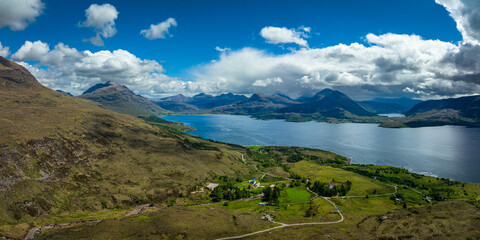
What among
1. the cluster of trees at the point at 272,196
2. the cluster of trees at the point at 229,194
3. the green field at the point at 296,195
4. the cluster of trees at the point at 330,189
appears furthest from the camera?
the cluster of trees at the point at 229,194

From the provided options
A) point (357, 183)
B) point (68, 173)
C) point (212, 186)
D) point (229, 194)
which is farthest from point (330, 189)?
point (68, 173)

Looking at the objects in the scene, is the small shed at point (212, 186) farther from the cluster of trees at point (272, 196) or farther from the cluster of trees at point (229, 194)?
the cluster of trees at point (272, 196)

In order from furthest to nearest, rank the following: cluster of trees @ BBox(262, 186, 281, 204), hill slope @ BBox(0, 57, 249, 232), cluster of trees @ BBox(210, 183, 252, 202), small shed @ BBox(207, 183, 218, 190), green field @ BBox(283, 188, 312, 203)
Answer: small shed @ BBox(207, 183, 218, 190)
cluster of trees @ BBox(210, 183, 252, 202)
green field @ BBox(283, 188, 312, 203)
cluster of trees @ BBox(262, 186, 281, 204)
hill slope @ BBox(0, 57, 249, 232)

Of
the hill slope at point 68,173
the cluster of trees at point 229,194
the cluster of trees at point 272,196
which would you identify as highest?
the hill slope at point 68,173

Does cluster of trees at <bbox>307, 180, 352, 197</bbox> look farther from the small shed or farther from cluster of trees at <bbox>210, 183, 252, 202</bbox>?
the small shed

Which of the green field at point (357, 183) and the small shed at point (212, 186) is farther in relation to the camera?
the small shed at point (212, 186)

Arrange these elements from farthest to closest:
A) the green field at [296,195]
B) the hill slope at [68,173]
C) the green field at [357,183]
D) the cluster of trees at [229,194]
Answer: the green field at [357,183] → the cluster of trees at [229,194] → the green field at [296,195] → the hill slope at [68,173]

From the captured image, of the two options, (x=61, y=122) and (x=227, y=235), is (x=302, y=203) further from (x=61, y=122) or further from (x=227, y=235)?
(x=61, y=122)

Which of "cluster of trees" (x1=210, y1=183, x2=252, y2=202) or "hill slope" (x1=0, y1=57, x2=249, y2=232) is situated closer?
"hill slope" (x1=0, y1=57, x2=249, y2=232)

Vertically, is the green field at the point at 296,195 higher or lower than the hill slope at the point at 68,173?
lower

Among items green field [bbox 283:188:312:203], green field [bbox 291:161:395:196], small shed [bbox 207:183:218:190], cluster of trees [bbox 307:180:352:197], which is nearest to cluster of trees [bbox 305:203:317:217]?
green field [bbox 283:188:312:203]

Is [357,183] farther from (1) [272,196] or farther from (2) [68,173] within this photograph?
(2) [68,173]

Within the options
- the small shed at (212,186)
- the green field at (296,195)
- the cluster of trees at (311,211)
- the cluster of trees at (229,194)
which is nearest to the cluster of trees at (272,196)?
the green field at (296,195)
